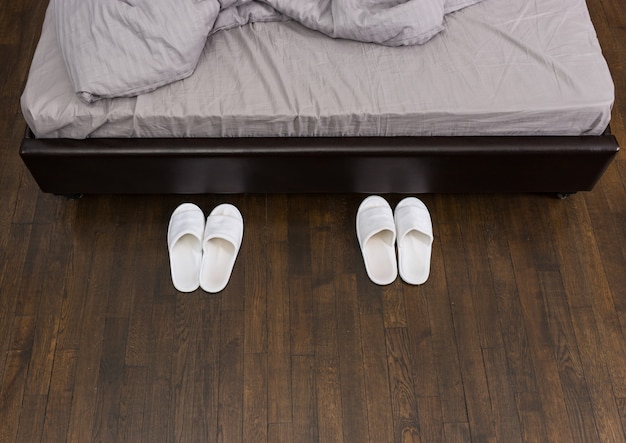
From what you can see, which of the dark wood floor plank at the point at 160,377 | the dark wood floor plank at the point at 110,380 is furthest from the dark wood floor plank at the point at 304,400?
the dark wood floor plank at the point at 110,380

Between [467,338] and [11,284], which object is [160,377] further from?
[467,338]

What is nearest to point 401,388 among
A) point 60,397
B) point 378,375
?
point 378,375

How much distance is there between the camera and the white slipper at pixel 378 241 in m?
2.02

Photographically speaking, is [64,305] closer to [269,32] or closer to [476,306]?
[269,32]

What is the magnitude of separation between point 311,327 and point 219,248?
1.25 feet

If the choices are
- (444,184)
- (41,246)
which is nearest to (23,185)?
(41,246)

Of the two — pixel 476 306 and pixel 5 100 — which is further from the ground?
pixel 5 100

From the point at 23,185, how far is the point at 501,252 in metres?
1.54

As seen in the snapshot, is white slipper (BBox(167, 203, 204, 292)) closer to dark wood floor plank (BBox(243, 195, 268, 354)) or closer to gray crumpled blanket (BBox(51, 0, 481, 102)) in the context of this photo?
dark wood floor plank (BBox(243, 195, 268, 354))

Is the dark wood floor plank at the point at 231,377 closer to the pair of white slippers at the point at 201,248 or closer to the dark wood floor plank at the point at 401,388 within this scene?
the pair of white slippers at the point at 201,248

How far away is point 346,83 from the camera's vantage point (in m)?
1.90

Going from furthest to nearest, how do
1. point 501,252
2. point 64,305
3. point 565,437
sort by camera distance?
point 501,252 < point 64,305 < point 565,437

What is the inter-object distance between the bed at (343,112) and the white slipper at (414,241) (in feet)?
0.44

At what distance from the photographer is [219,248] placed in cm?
206
